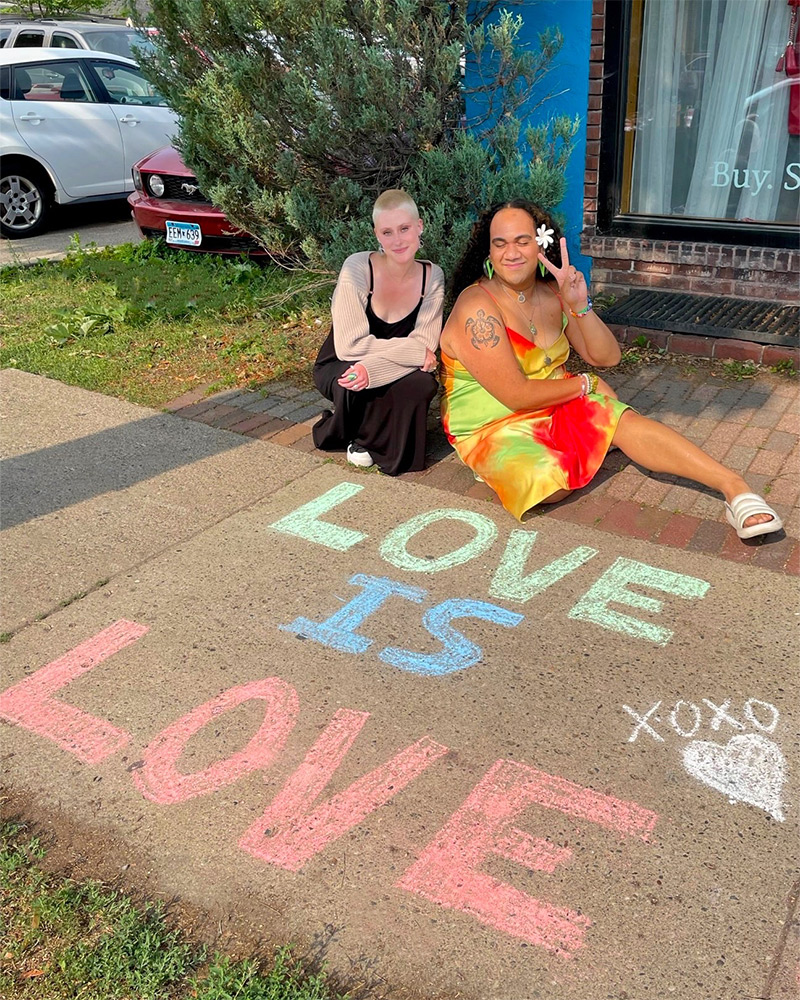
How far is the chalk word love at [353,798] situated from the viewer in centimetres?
229

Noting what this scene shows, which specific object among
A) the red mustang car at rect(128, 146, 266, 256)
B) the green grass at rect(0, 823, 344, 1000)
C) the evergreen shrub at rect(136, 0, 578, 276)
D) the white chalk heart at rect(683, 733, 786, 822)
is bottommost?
the white chalk heart at rect(683, 733, 786, 822)

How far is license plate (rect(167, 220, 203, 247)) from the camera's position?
8.20m

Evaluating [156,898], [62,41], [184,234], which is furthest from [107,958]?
[62,41]

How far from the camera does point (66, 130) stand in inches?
388

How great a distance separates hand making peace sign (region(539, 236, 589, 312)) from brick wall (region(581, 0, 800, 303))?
2.49 m

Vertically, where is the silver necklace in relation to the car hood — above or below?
below

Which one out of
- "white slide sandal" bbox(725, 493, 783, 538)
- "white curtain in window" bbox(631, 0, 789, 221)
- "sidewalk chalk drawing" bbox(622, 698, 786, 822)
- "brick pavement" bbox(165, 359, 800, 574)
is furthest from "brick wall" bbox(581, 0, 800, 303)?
"sidewalk chalk drawing" bbox(622, 698, 786, 822)

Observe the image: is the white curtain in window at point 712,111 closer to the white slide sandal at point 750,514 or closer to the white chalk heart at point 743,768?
the white slide sandal at point 750,514

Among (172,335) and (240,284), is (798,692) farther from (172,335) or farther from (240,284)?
(240,284)

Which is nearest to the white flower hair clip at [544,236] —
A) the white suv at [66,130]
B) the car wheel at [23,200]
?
the white suv at [66,130]

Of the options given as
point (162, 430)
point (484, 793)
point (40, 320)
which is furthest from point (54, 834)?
point (40, 320)

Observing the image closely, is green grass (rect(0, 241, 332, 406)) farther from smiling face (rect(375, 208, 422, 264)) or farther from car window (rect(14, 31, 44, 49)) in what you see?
car window (rect(14, 31, 44, 49))

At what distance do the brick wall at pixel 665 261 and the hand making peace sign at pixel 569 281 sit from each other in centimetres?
249

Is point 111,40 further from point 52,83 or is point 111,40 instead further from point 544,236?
point 544,236
